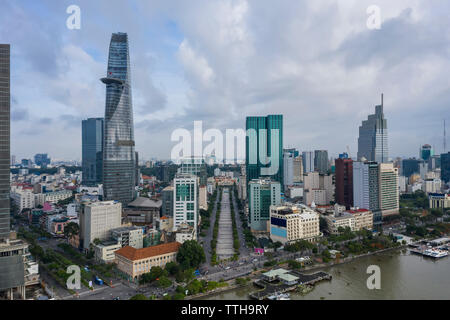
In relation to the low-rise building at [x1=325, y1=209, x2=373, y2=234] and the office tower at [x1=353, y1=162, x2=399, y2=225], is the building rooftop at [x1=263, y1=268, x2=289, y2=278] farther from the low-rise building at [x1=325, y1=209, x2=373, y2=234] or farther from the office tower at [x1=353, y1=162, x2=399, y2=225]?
the office tower at [x1=353, y1=162, x2=399, y2=225]

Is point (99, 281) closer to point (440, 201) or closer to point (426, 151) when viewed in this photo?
point (440, 201)

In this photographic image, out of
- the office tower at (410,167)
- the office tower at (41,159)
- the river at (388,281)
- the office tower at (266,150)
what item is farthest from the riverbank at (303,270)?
the office tower at (41,159)

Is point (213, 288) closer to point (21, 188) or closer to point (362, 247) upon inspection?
point (362, 247)

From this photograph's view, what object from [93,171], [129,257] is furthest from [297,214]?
[93,171]

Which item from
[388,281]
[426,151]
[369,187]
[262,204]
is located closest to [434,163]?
[426,151]

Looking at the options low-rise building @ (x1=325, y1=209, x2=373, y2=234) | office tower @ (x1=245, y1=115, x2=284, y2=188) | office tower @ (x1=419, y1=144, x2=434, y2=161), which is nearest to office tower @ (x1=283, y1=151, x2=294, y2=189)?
office tower @ (x1=245, y1=115, x2=284, y2=188)
